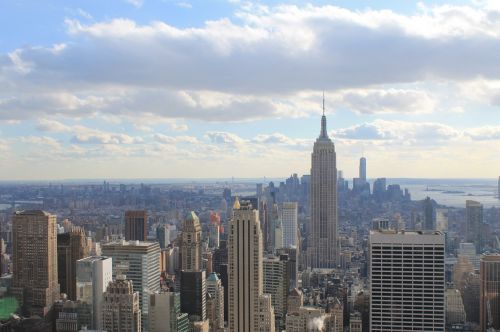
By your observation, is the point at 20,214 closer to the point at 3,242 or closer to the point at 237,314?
the point at 3,242

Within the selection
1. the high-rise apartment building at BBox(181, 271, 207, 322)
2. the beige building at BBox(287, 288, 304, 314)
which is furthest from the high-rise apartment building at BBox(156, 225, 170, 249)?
the beige building at BBox(287, 288, 304, 314)

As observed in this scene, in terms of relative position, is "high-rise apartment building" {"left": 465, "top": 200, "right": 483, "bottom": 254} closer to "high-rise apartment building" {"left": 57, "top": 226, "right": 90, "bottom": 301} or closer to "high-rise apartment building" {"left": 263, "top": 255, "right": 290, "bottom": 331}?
"high-rise apartment building" {"left": 263, "top": 255, "right": 290, "bottom": 331}

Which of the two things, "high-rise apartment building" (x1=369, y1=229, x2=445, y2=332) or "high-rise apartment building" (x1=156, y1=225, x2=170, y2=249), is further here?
"high-rise apartment building" (x1=156, y1=225, x2=170, y2=249)

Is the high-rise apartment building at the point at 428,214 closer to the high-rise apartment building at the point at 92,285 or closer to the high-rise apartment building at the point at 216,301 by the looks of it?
the high-rise apartment building at the point at 216,301

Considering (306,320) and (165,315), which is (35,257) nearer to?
(165,315)

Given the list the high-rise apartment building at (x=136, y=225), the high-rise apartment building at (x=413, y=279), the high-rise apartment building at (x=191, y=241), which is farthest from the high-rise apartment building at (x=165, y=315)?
the high-rise apartment building at (x=136, y=225)

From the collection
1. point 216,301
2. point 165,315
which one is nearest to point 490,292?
point 216,301
